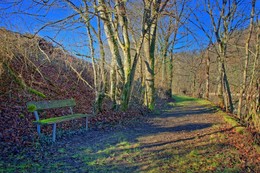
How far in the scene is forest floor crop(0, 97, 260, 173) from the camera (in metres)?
4.17

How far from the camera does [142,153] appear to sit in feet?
16.2

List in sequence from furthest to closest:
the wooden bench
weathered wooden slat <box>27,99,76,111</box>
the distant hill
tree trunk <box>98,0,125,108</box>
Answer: tree trunk <box>98,0,125,108</box> → weathered wooden slat <box>27,99,76,111</box> → the distant hill → the wooden bench

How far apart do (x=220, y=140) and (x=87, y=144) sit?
3587 mm

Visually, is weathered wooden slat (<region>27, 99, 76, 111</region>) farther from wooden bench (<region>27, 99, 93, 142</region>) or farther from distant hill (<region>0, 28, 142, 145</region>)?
distant hill (<region>0, 28, 142, 145</region>)

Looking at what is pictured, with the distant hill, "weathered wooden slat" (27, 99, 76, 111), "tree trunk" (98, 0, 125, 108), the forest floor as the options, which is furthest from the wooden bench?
"tree trunk" (98, 0, 125, 108)

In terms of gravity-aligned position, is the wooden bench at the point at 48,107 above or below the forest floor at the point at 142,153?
above

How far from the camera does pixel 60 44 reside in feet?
27.6

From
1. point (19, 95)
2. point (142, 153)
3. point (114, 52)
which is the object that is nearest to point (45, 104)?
point (19, 95)

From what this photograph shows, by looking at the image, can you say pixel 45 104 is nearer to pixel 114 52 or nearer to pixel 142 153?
pixel 142 153

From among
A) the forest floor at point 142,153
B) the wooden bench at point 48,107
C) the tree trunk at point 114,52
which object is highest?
the tree trunk at point 114,52

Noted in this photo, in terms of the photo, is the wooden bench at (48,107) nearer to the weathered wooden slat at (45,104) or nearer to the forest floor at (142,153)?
the weathered wooden slat at (45,104)

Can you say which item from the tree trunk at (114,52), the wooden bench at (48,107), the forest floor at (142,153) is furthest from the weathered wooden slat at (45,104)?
the tree trunk at (114,52)

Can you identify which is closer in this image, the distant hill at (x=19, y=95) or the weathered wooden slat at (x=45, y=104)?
the distant hill at (x=19, y=95)

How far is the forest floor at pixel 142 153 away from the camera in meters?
4.17
